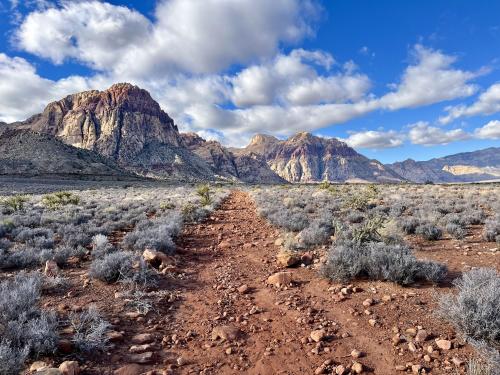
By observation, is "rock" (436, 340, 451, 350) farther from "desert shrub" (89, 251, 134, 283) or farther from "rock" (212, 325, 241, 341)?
"desert shrub" (89, 251, 134, 283)

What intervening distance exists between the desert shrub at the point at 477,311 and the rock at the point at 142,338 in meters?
4.22

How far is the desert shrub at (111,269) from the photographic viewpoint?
680 centimetres

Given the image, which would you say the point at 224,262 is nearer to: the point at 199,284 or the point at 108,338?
the point at 199,284

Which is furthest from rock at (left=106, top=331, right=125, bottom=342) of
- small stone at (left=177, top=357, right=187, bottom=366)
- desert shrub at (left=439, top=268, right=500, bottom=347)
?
desert shrub at (left=439, top=268, right=500, bottom=347)

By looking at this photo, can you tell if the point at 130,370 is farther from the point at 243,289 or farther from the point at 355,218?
the point at 355,218

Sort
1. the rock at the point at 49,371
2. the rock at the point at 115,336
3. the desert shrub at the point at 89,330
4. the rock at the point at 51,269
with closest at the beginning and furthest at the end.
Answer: the rock at the point at 49,371
the desert shrub at the point at 89,330
the rock at the point at 115,336
the rock at the point at 51,269

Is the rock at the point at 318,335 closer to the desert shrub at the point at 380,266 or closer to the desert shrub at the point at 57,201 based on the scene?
the desert shrub at the point at 380,266

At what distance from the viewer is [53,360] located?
403 cm

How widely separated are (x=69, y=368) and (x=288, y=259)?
202 inches

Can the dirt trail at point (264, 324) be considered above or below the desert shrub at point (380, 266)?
below

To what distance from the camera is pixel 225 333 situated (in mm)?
4875

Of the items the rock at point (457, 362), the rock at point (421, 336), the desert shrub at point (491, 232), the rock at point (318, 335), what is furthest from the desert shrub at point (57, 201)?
the desert shrub at point (491, 232)

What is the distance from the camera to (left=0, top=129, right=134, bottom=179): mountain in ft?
282

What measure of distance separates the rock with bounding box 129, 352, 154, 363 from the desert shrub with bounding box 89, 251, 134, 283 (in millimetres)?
2563
